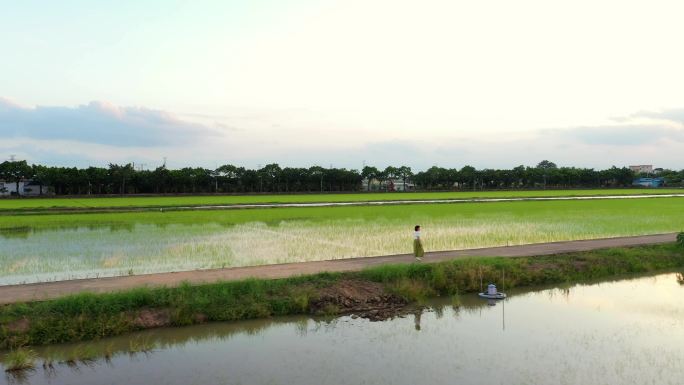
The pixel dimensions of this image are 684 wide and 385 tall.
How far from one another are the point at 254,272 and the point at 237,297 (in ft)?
6.82

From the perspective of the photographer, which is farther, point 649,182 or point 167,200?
point 649,182

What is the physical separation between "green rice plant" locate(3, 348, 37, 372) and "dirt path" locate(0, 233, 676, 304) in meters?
1.90


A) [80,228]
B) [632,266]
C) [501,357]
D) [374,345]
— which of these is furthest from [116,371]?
[80,228]

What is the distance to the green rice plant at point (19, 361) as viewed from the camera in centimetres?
741

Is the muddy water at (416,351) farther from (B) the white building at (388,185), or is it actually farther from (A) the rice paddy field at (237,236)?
(B) the white building at (388,185)

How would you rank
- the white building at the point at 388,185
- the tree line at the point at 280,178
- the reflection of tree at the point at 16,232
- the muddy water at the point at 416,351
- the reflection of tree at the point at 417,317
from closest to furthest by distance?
1. the muddy water at the point at 416,351
2. the reflection of tree at the point at 417,317
3. the reflection of tree at the point at 16,232
4. the tree line at the point at 280,178
5. the white building at the point at 388,185

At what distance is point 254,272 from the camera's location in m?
12.2

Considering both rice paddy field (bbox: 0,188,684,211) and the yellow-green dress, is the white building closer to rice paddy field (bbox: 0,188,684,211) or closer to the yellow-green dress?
rice paddy field (bbox: 0,188,684,211)

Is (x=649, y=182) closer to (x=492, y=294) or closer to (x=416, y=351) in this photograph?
(x=492, y=294)

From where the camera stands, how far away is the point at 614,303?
11258 mm

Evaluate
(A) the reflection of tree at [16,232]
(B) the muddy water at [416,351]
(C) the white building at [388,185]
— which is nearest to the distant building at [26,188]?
(A) the reflection of tree at [16,232]

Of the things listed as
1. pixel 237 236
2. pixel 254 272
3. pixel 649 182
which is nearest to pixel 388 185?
pixel 649 182

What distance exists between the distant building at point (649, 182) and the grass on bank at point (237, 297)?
107 meters

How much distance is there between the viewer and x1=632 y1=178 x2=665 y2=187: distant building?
10622 cm
